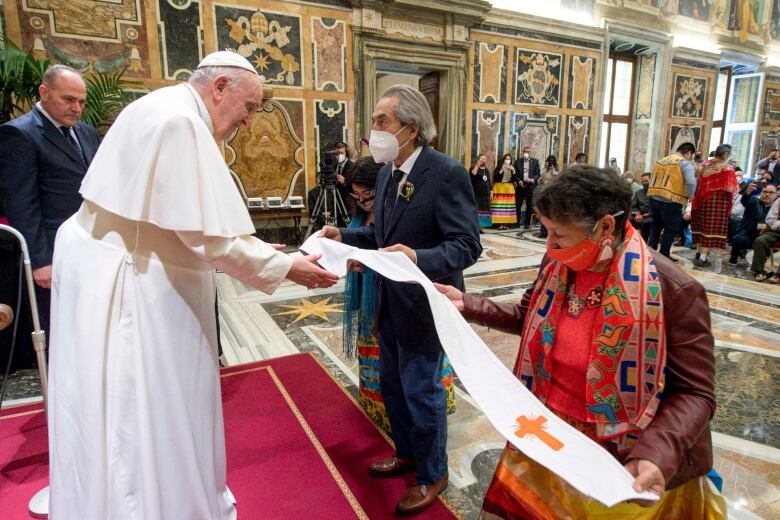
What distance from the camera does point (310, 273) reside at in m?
1.70

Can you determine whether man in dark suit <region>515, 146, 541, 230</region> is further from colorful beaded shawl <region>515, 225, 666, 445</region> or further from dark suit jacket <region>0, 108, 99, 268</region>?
colorful beaded shawl <region>515, 225, 666, 445</region>

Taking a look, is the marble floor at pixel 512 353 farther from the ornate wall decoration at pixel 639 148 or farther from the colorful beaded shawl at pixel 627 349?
the ornate wall decoration at pixel 639 148

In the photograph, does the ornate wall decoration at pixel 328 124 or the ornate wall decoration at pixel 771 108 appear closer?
the ornate wall decoration at pixel 328 124

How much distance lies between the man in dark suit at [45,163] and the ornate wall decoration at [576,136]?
34.9 ft

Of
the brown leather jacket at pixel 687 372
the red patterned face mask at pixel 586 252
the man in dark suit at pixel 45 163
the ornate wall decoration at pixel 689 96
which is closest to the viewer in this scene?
the brown leather jacket at pixel 687 372

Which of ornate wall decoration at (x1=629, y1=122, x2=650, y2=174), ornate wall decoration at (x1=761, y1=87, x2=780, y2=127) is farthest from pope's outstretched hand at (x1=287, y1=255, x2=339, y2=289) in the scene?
ornate wall decoration at (x1=761, y1=87, x2=780, y2=127)

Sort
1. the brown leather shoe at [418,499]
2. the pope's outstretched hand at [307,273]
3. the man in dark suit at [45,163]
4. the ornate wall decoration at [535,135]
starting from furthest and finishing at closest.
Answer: the ornate wall decoration at [535,135] → the man in dark suit at [45,163] → the brown leather shoe at [418,499] → the pope's outstretched hand at [307,273]

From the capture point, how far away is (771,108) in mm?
15742

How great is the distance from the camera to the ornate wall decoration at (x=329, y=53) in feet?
26.6

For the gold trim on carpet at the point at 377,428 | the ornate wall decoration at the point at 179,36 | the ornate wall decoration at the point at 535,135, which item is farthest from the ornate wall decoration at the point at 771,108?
the gold trim on carpet at the point at 377,428

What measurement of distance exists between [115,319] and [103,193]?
36cm

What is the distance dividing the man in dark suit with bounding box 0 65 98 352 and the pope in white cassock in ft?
5.78

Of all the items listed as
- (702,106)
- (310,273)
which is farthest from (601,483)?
(702,106)

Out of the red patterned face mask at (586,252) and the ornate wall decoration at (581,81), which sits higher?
the ornate wall decoration at (581,81)
